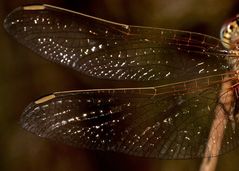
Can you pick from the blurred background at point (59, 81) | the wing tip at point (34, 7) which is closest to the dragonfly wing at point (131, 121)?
the wing tip at point (34, 7)

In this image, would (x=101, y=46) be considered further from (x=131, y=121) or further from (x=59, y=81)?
(x=59, y=81)

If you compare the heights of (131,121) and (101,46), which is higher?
(101,46)

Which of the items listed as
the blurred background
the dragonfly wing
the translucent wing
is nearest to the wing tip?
the translucent wing

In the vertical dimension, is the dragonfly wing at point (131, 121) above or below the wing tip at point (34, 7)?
below

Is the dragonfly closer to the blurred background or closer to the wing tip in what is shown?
the wing tip

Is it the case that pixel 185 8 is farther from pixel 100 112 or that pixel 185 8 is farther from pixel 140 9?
pixel 100 112

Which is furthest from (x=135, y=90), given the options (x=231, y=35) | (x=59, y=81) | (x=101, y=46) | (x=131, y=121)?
(x=59, y=81)

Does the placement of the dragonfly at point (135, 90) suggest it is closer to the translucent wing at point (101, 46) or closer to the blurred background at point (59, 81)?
the translucent wing at point (101, 46)
